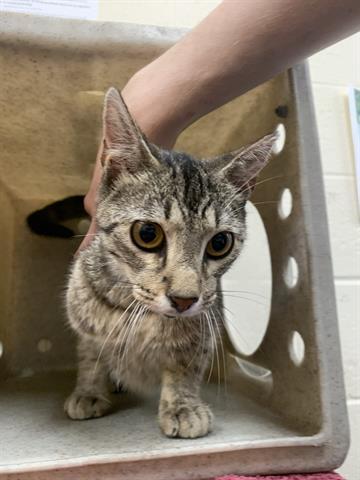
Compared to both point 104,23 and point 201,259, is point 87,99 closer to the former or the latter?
point 104,23

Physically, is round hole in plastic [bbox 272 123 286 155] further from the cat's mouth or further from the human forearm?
the cat's mouth

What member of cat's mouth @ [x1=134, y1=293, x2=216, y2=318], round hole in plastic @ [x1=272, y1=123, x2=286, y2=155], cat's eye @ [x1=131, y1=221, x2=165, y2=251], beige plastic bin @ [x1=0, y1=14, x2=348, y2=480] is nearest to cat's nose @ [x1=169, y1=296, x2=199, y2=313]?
cat's mouth @ [x1=134, y1=293, x2=216, y2=318]

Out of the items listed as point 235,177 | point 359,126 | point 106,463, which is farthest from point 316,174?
point 359,126

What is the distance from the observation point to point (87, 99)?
104 cm

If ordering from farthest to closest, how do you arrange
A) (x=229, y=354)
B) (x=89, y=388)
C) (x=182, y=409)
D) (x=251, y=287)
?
(x=251, y=287) < (x=229, y=354) < (x=89, y=388) < (x=182, y=409)

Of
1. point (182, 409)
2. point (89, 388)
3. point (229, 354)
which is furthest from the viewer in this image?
point (229, 354)

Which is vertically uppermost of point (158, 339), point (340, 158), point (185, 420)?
point (340, 158)

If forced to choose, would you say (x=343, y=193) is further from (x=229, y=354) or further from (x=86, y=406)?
(x=86, y=406)

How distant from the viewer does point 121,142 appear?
31.5 inches

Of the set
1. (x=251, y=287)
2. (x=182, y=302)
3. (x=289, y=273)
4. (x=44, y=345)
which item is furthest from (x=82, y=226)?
(x=182, y=302)

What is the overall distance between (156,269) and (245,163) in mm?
276

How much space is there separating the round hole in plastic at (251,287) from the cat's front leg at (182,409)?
560mm

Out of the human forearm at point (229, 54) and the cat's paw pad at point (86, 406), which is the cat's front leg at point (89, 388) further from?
the human forearm at point (229, 54)

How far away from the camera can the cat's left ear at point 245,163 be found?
851mm
